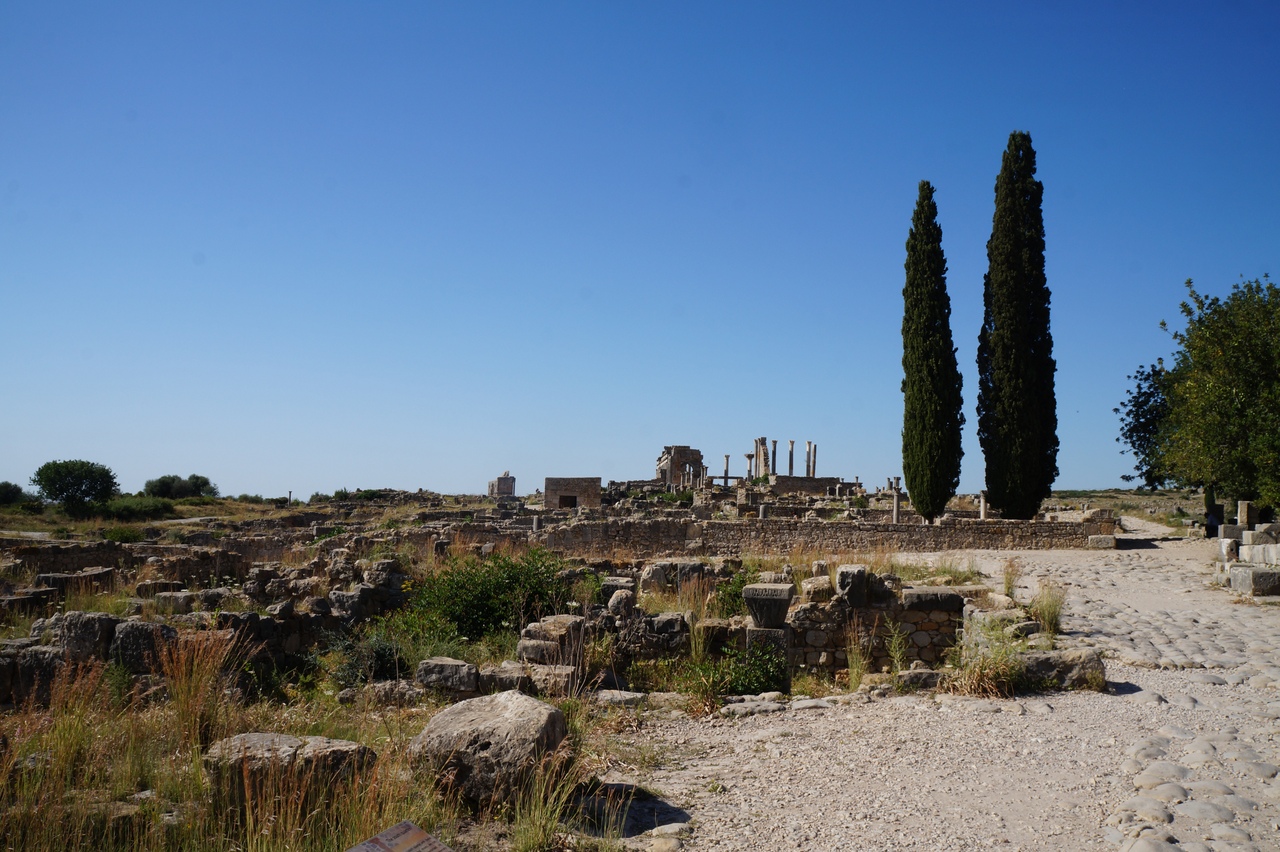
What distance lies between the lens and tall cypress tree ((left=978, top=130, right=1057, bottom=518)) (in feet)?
92.9

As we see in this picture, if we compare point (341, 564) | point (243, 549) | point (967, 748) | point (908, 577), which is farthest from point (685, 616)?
point (243, 549)

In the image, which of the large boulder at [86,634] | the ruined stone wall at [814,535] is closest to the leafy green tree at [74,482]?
the ruined stone wall at [814,535]

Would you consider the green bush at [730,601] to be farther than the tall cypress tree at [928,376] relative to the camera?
No

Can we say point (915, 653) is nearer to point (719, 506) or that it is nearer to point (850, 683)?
point (850, 683)

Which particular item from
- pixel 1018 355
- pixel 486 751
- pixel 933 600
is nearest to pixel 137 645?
pixel 486 751

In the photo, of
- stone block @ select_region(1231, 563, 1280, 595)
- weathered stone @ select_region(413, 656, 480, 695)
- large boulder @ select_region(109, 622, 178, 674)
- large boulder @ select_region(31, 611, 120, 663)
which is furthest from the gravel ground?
stone block @ select_region(1231, 563, 1280, 595)

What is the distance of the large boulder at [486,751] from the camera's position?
502 cm

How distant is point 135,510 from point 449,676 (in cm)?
4012

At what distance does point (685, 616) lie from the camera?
1010 centimetres

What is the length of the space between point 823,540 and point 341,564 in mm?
12974

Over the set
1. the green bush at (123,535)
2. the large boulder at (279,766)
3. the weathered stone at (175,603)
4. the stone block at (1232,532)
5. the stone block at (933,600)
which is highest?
the stone block at (1232,532)

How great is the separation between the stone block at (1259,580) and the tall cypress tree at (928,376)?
13.0 m

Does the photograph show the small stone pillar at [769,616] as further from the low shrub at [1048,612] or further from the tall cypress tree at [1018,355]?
the tall cypress tree at [1018,355]

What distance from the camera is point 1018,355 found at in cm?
2847
